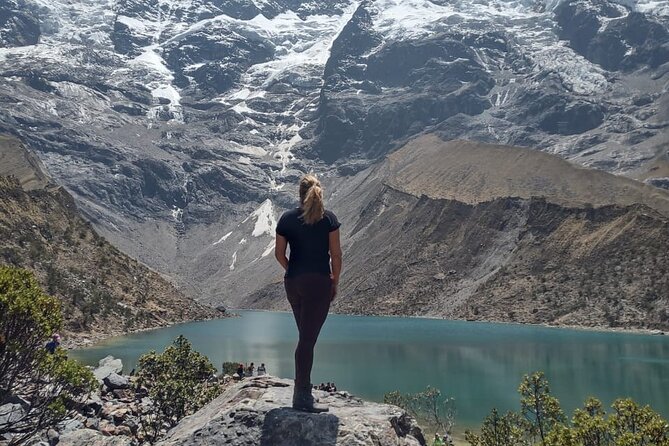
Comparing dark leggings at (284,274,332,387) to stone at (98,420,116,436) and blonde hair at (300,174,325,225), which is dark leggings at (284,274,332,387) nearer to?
blonde hair at (300,174,325,225)

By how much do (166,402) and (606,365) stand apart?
65.2 m

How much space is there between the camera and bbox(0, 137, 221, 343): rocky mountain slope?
85.3 m

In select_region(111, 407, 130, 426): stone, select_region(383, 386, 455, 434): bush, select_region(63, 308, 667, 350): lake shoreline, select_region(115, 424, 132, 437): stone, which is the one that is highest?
select_region(115, 424, 132, 437): stone

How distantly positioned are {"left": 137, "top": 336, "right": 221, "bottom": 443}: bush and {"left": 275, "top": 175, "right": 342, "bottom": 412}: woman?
11718mm

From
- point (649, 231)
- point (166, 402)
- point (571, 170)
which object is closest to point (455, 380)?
point (166, 402)

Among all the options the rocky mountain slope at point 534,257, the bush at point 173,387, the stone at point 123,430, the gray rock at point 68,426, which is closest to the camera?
the gray rock at point 68,426

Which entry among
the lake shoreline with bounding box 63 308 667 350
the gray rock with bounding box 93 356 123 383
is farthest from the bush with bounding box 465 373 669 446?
the lake shoreline with bounding box 63 308 667 350

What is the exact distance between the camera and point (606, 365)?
7669 cm

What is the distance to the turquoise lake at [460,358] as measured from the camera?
57.1 metres

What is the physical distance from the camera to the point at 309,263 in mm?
10500

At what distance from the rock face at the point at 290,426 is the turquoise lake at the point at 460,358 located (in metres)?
33.9

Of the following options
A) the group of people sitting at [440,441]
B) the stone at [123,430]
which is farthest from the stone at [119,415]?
the group of people sitting at [440,441]

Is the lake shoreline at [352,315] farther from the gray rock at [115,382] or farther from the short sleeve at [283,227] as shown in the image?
the short sleeve at [283,227]

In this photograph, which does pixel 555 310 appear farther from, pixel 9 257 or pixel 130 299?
pixel 9 257
